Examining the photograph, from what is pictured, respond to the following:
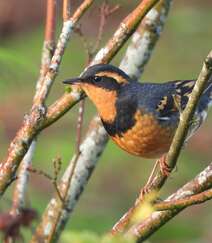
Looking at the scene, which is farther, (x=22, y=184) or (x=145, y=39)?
(x=145, y=39)

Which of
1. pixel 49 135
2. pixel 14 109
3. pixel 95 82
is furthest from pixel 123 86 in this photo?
pixel 14 109

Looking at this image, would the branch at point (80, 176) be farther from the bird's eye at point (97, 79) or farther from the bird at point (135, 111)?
the bird's eye at point (97, 79)

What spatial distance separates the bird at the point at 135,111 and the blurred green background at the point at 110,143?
0.49 m

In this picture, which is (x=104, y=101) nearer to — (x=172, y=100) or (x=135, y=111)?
(x=135, y=111)

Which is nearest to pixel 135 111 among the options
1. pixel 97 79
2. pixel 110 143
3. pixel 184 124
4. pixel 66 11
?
pixel 97 79

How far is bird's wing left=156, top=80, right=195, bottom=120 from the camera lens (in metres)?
5.53

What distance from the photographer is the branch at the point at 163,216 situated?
4.14m

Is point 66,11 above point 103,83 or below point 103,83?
below

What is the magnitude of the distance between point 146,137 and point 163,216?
1288 millimetres

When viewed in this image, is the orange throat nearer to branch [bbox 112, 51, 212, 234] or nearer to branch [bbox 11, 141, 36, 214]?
branch [bbox 11, 141, 36, 214]

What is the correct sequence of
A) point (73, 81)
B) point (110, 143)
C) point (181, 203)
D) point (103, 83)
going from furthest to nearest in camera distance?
point (110, 143), point (103, 83), point (73, 81), point (181, 203)

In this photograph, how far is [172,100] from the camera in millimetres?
5668

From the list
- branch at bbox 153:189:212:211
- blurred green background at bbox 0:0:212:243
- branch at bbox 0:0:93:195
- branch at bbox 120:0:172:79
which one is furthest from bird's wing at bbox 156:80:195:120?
branch at bbox 153:189:212:211

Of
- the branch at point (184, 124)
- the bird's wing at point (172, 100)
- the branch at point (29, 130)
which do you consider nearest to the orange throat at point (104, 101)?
the bird's wing at point (172, 100)
